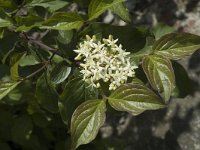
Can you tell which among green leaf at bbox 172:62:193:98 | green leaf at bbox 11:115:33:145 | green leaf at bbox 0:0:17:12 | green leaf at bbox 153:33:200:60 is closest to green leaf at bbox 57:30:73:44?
green leaf at bbox 0:0:17:12

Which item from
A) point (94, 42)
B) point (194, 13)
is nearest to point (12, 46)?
point (94, 42)

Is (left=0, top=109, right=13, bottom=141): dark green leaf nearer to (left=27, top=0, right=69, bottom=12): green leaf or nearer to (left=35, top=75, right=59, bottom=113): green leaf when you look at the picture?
(left=35, top=75, right=59, bottom=113): green leaf

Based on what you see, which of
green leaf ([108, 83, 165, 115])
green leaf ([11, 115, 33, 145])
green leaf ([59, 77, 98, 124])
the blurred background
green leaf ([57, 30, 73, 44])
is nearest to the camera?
green leaf ([108, 83, 165, 115])

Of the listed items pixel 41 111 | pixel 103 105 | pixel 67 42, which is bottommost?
pixel 41 111

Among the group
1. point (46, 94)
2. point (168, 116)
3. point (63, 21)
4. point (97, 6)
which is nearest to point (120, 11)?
point (97, 6)

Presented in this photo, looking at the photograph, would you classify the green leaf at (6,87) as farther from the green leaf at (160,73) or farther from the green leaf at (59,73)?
the green leaf at (160,73)

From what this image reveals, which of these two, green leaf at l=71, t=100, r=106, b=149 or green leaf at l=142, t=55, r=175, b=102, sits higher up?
green leaf at l=142, t=55, r=175, b=102

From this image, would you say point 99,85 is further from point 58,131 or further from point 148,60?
point 58,131

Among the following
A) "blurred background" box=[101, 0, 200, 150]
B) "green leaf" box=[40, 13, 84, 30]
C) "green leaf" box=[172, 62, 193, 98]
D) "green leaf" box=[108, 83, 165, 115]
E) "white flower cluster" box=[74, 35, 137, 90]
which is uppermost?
"green leaf" box=[40, 13, 84, 30]
